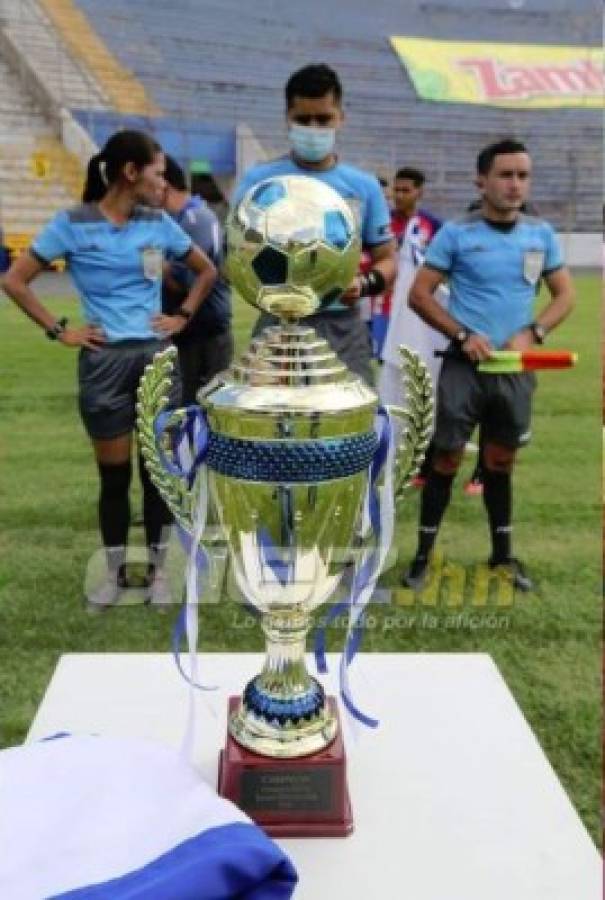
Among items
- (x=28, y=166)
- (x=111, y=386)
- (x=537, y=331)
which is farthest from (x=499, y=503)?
(x=28, y=166)

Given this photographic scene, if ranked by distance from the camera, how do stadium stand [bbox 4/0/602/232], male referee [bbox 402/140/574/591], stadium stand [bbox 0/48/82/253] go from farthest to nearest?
stadium stand [bbox 4/0/602/232]
stadium stand [bbox 0/48/82/253]
male referee [bbox 402/140/574/591]

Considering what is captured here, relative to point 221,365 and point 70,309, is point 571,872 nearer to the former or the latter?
point 221,365

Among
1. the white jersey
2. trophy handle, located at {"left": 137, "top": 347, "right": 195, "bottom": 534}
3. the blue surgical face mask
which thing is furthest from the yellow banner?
trophy handle, located at {"left": 137, "top": 347, "right": 195, "bottom": 534}

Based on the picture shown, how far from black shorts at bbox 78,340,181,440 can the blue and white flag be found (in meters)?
1.48

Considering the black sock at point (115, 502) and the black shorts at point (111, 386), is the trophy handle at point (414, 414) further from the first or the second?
the black sock at point (115, 502)

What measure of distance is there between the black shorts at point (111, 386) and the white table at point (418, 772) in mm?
1098

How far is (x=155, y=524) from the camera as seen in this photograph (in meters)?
2.68

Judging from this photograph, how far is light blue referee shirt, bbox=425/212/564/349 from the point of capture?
2408 millimetres

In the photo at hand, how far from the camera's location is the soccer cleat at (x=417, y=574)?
2674 mm

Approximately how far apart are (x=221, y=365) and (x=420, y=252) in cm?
87

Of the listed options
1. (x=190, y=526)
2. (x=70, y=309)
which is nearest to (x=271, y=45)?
(x=70, y=309)

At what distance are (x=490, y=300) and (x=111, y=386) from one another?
36.0 inches

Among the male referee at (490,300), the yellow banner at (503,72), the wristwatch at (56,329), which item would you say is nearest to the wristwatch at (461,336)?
the male referee at (490,300)

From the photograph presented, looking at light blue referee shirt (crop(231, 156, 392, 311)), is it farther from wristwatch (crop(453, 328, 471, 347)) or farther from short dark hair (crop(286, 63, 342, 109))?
wristwatch (crop(453, 328, 471, 347))
